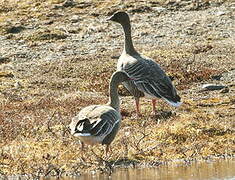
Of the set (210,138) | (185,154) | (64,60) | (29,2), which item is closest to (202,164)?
(185,154)

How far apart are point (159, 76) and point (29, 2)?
27.3 metres

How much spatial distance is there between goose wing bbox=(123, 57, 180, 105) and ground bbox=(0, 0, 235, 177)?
2.30 ft

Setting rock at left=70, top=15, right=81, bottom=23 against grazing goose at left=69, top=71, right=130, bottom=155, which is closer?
grazing goose at left=69, top=71, right=130, bottom=155

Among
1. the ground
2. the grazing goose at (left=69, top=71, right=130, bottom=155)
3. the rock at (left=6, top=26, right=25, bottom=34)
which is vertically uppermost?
the grazing goose at (left=69, top=71, right=130, bottom=155)

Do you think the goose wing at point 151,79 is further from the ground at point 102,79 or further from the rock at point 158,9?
the rock at point 158,9

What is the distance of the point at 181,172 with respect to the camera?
15789mm

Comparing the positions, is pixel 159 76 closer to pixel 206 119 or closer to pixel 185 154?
pixel 206 119

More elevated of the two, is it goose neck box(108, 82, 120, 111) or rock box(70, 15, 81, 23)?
goose neck box(108, 82, 120, 111)

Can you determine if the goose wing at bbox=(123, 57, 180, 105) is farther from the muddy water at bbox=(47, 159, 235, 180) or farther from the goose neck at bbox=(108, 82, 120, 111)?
the muddy water at bbox=(47, 159, 235, 180)

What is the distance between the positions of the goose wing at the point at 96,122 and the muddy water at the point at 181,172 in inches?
34.5

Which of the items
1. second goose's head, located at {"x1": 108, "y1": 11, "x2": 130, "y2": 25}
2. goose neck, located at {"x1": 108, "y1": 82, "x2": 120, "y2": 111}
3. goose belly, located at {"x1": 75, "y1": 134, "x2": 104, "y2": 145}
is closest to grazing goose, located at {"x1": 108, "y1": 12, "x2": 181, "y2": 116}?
second goose's head, located at {"x1": 108, "y1": 11, "x2": 130, "y2": 25}

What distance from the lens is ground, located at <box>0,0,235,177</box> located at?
695 inches

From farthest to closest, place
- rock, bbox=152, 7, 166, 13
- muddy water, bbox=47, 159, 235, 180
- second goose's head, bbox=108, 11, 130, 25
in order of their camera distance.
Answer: rock, bbox=152, 7, 166, 13, second goose's head, bbox=108, 11, 130, 25, muddy water, bbox=47, 159, 235, 180

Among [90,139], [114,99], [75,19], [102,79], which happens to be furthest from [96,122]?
[75,19]
